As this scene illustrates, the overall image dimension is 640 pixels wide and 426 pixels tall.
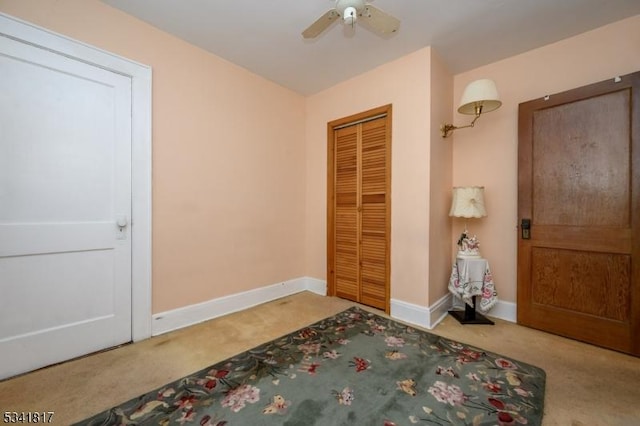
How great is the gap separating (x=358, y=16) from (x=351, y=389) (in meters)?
2.30

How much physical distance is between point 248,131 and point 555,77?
3.02 metres

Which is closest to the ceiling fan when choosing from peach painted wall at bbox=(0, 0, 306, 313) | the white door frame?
peach painted wall at bbox=(0, 0, 306, 313)

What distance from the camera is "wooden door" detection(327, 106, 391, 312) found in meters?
2.85

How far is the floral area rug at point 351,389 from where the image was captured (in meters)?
1.36

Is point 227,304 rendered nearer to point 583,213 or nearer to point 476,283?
point 476,283

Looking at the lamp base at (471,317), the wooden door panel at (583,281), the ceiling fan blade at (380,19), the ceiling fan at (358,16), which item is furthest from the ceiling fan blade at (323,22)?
the lamp base at (471,317)

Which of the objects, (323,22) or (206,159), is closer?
(323,22)

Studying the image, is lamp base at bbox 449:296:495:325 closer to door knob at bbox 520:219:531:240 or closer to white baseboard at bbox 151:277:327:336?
door knob at bbox 520:219:531:240

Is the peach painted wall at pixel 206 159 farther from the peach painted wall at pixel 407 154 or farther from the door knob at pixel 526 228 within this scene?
the door knob at pixel 526 228

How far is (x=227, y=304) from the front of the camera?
2719mm

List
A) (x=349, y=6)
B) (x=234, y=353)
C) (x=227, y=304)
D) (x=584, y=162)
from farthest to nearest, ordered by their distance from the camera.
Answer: (x=227, y=304), (x=584, y=162), (x=234, y=353), (x=349, y=6)

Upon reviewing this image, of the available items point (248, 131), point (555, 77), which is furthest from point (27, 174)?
point (555, 77)

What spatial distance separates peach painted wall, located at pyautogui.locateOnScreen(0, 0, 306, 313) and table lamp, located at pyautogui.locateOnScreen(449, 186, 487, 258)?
1.94 m

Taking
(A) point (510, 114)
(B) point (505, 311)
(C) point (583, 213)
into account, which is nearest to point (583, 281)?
(C) point (583, 213)
